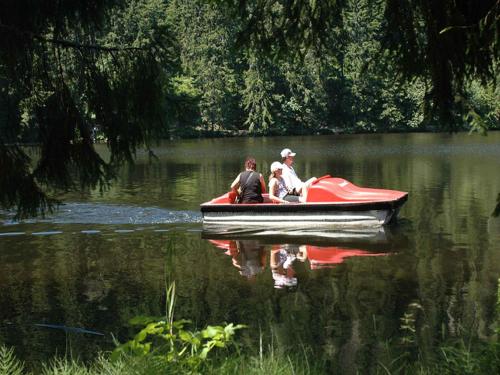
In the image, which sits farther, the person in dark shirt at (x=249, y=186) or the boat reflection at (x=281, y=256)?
the person in dark shirt at (x=249, y=186)

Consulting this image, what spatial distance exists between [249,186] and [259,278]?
4855 mm

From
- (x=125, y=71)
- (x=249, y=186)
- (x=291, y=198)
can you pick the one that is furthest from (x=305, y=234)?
(x=125, y=71)

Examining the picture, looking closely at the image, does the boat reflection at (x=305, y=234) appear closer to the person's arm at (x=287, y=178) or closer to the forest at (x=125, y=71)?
the person's arm at (x=287, y=178)

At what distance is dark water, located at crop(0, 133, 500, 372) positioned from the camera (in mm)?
7613

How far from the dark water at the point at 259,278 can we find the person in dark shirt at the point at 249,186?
1.07 meters

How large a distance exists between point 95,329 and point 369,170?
23345 mm

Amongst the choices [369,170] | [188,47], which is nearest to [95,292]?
[369,170]

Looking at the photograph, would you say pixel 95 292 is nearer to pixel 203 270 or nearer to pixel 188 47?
pixel 203 270

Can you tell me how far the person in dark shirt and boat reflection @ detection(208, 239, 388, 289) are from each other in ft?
5.05

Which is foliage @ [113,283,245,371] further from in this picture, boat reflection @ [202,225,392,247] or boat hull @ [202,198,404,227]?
boat hull @ [202,198,404,227]

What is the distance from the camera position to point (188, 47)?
227 ft

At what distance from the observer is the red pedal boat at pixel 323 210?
14500 mm

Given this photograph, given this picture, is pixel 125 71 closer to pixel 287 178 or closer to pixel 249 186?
pixel 249 186

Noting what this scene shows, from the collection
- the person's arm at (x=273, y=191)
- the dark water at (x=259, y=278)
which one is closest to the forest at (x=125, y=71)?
the dark water at (x=259, y=278)
